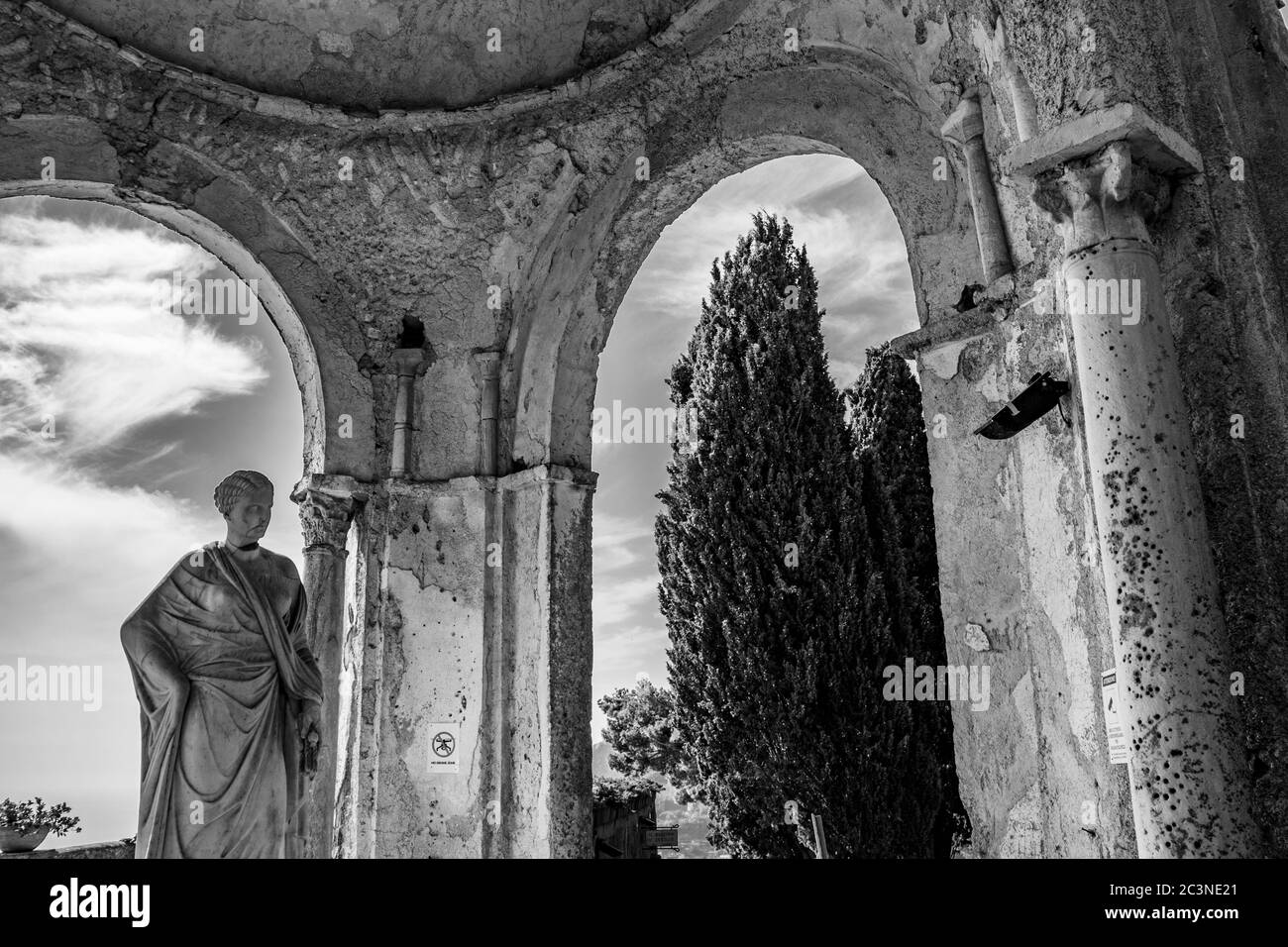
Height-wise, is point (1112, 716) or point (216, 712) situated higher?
point (216, 712)

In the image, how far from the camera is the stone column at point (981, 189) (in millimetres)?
4035

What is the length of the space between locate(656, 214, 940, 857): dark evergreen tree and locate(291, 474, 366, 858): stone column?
5.25m

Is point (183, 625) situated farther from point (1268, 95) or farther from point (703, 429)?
point (703, 429)

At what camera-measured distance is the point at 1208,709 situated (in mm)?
2625

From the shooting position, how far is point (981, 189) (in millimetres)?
4074

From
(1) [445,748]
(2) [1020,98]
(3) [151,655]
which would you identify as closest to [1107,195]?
(2) [1020,98]

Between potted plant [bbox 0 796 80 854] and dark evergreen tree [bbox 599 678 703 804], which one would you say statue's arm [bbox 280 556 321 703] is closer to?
potted plant [bbox 0 796 80 854]

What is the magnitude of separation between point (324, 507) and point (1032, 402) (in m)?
4.22

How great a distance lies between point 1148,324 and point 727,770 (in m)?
8.42

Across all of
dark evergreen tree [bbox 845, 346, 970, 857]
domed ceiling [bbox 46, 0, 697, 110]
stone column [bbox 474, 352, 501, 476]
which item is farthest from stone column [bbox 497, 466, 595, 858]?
dark evergreen tree [bbox 845, 346, 970, 857]

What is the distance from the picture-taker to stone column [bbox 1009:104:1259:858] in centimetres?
260

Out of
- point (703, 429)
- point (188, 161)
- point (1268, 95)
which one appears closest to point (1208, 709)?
point (1268, 95)

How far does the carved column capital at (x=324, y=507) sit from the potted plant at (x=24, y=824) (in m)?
2.09

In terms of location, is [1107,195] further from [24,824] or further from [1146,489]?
[24,824]
